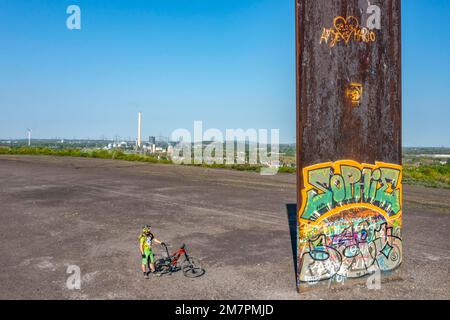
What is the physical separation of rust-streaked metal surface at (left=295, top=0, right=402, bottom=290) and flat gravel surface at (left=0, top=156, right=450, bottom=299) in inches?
96.2

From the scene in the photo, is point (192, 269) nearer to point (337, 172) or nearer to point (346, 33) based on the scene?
point (337, 172)

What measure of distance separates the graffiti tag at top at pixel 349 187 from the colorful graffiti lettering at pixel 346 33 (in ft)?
8.42

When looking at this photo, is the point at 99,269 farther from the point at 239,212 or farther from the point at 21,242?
the point at 239,212

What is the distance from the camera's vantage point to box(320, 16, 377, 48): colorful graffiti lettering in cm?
753

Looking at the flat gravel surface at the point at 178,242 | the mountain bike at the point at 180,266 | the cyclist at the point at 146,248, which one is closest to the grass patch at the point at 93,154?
the flat gravel surface at the point at 178,242

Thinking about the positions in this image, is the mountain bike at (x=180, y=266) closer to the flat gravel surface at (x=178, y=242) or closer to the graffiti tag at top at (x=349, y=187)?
the flat gravel surface at (x=178, y=242)

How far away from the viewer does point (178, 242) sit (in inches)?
409

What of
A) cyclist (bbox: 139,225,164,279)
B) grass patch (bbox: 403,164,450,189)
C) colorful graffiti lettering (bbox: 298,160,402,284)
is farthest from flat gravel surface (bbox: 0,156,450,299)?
grass patch (bbox: 403,164,450,189)

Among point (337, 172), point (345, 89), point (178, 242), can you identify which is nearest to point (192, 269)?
point (178, 242)

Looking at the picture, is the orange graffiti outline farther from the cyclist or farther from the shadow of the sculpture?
the cyclist

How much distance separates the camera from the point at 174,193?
19094mm

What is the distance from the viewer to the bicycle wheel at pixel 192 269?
796cm
